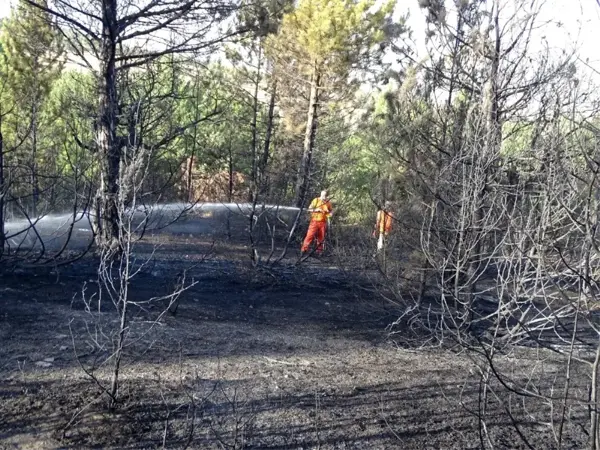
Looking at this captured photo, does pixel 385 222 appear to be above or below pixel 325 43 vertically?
below

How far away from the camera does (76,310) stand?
683cm

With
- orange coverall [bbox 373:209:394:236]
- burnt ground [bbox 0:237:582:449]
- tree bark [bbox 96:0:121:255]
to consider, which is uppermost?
tree bark [bbox 96:0:121:255]

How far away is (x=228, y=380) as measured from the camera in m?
5.04

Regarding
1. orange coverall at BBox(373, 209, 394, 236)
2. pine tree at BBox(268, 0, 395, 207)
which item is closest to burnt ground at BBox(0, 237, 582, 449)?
orange coverall at BBox(373, 209, 394, 236)

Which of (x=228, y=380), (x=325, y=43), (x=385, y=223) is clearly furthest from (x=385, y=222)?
(x=325, y=43)

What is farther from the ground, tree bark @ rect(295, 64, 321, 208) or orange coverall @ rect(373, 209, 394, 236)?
tree bark @ rect(295, 64, 321, 208)

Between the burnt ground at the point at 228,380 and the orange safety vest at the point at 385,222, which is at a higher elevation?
the orange safety vest at the point at 385,222

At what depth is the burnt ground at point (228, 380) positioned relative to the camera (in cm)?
411

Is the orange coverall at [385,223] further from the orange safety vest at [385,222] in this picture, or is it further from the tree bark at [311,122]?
the tree bark at [311,122]

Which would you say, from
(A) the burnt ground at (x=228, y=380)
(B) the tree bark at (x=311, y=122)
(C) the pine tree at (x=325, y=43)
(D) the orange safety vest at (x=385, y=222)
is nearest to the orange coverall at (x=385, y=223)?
(D) the orange safety vest at (x=385, y=222)

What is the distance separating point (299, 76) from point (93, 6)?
1038 cm

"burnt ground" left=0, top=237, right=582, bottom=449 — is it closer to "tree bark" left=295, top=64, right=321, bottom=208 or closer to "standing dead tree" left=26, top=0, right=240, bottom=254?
"standing dead tree" left=26, top=0, right=240, bottom=254

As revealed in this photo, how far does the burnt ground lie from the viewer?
4113 mm

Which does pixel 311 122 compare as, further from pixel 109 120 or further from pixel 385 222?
pixel 385 222
